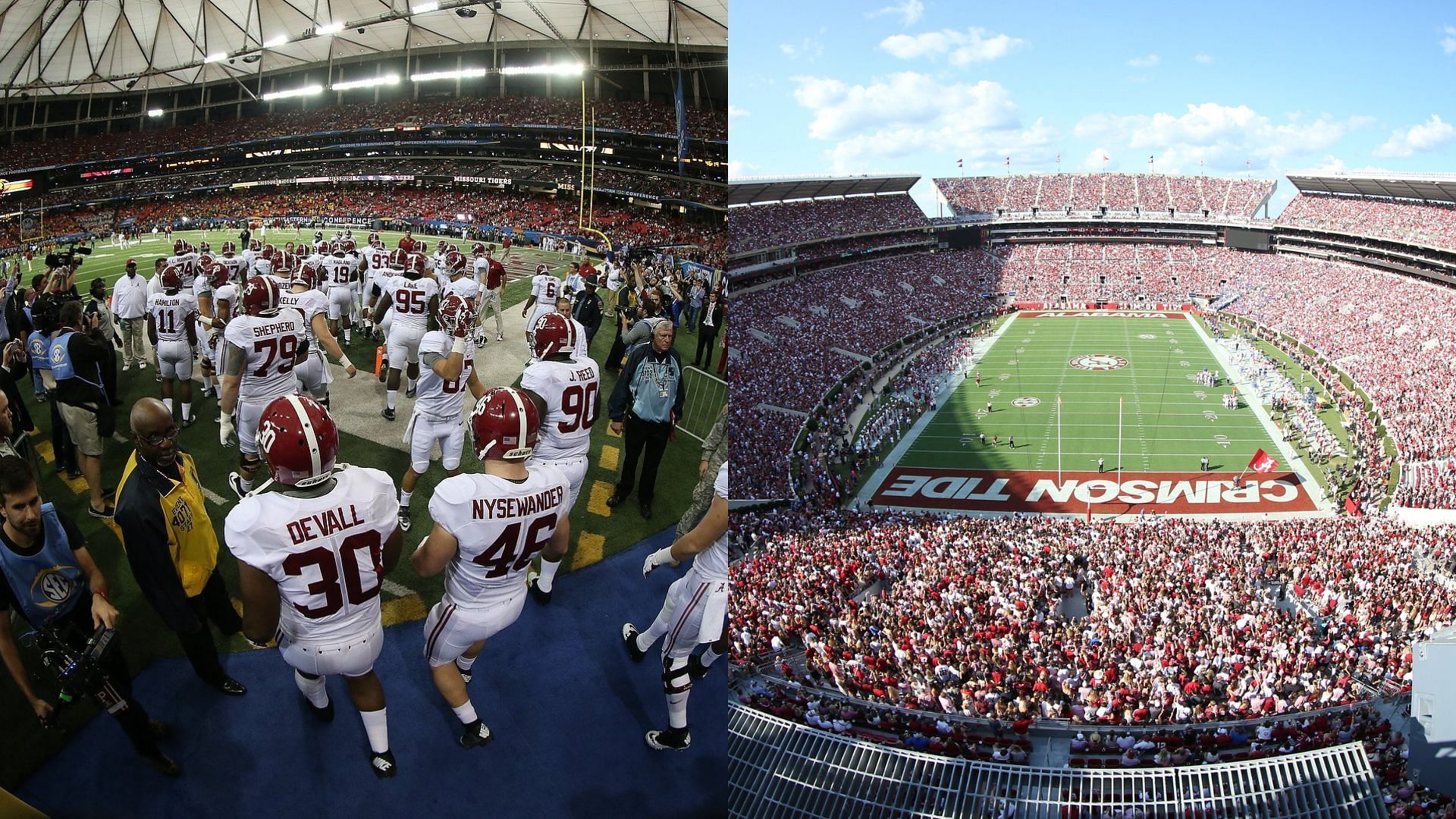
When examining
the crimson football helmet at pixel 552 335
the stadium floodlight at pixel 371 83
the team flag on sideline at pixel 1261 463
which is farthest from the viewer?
the team flag on sideline at pixel 1261 463

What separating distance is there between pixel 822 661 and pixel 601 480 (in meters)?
5.09

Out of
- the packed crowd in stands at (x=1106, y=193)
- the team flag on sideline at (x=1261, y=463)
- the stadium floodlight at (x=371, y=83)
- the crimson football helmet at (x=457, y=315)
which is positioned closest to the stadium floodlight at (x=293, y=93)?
the stadium floodlight at (x=371, y=83)

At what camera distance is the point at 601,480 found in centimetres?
374

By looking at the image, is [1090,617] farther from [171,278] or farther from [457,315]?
[171,278]

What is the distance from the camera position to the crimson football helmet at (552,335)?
140 inches

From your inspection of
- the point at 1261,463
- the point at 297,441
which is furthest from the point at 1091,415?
the point at 297,441

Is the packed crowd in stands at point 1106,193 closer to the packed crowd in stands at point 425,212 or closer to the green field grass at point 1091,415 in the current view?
the green field grass at point 1091,415

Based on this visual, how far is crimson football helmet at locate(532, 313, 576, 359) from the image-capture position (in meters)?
3.56

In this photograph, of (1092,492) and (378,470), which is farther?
(1092,492)

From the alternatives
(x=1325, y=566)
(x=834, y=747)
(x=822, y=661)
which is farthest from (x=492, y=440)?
(x=1325, y=566)

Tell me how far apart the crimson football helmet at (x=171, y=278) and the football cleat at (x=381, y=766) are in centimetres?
169

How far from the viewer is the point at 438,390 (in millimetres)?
3396

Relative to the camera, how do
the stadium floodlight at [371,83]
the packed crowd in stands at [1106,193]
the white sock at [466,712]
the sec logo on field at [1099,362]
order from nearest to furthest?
the white sock at [466,712] → the stadium floodlight at [371,83] → the sec logo on field at [1099,362] → the packed crowd in stands at [1106,193]

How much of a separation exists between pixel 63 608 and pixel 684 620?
5.98 feet
